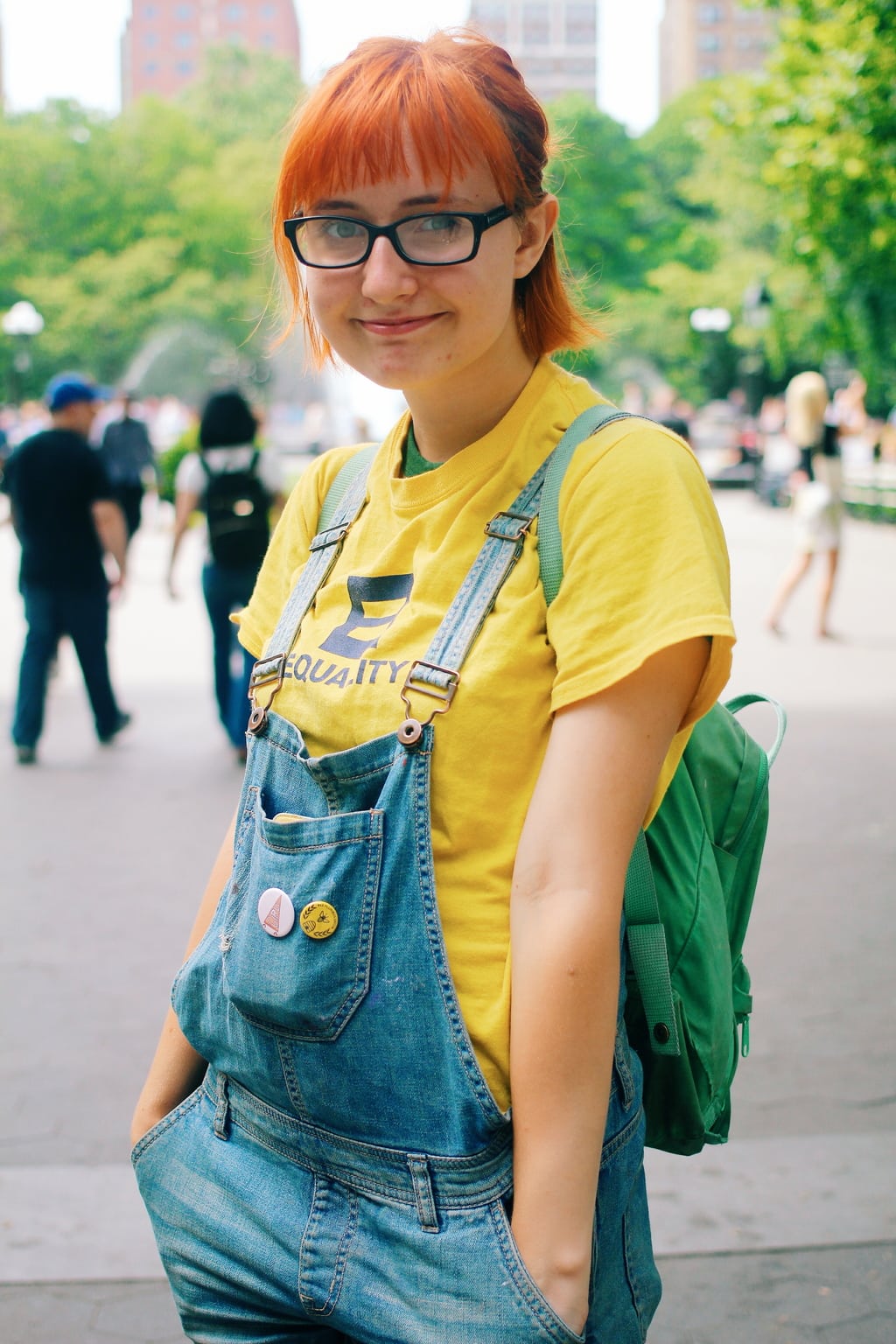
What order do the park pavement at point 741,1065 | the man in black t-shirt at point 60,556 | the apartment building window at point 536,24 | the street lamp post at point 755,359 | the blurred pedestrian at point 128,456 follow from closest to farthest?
the park pavement at point 741,1065 → the man in black t-shirt at point 60,556 → the blurred pedestrian at point 128,456 → the street lamp post at point 755,359 → the apartment building window at point 536,24

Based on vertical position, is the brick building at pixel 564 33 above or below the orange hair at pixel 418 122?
above

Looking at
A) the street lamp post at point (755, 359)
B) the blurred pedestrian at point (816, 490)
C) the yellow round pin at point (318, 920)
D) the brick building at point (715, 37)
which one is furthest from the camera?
the brick building at point (715, 37)

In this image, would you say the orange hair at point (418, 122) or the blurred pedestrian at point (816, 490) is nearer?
the orange hair at point (418, 122)

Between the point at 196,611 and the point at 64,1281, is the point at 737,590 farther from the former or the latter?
the point at 64,1281

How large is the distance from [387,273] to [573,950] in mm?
692

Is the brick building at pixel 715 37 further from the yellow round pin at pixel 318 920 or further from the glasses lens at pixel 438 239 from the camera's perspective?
the yellow round pin at pixel 318 920

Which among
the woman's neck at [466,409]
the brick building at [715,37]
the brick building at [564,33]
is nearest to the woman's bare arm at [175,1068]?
the woman's neck at [466,409]

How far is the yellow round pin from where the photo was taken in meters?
1.39

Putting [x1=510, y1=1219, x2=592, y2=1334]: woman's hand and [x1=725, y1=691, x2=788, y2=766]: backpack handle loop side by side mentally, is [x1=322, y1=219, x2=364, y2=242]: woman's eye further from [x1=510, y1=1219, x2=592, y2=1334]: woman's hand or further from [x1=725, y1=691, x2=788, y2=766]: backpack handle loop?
[x1=510, y1=1219, x2=592, y2=1334]: woman's hand

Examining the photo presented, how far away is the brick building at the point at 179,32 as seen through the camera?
4963 inches

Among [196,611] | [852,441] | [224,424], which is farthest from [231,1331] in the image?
[852,441]

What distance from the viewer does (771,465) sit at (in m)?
25.2

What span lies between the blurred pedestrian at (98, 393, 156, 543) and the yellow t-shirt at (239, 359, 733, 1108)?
12.0 m

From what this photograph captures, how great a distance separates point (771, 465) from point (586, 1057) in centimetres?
2475
